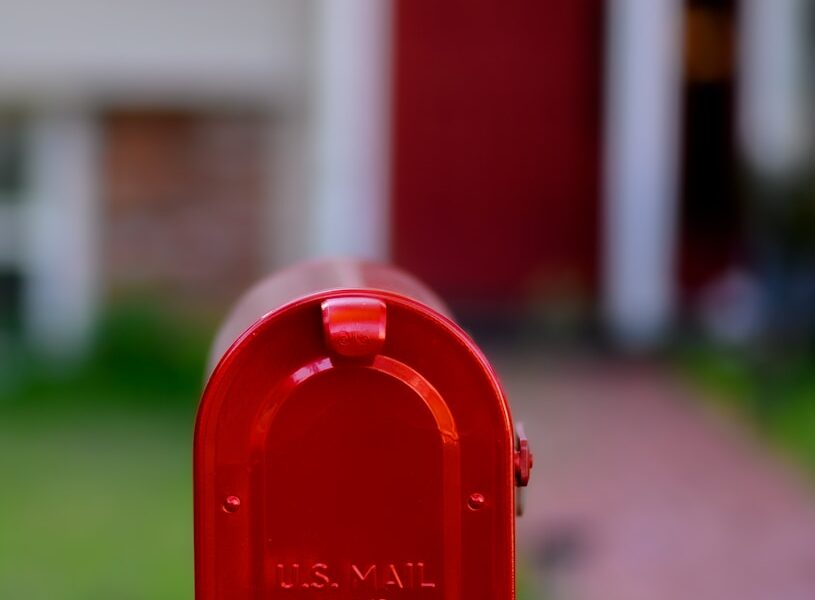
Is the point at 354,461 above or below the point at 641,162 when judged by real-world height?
below

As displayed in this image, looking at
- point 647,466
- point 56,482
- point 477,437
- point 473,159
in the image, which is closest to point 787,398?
point 647,466

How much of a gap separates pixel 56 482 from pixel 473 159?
433 centimetres

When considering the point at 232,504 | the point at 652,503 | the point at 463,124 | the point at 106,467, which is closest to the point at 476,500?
the point at 232,504

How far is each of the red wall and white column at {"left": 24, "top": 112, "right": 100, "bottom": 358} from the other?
2.41 metres

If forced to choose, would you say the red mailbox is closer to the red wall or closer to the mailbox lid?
the mailbox lid

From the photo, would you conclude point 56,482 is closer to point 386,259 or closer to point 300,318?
point 386,259

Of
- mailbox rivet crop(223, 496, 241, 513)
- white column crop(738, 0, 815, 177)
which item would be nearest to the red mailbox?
mailbox rivet crop(223, 496, 241, 513)

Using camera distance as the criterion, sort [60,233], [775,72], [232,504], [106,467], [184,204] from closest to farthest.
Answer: [232,504] < [106,467] < [775,72] < [60,233] < [184,204]

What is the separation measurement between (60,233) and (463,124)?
315cm

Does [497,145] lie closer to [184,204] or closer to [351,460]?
[184,204]

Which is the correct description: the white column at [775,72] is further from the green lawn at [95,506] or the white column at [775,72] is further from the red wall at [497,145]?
the green lawn at [95,506]

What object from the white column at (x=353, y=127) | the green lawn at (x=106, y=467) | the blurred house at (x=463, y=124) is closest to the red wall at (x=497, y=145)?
the blurred house at (x=463, y=124)

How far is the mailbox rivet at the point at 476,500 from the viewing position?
262cm

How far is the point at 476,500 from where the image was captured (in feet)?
8.61
